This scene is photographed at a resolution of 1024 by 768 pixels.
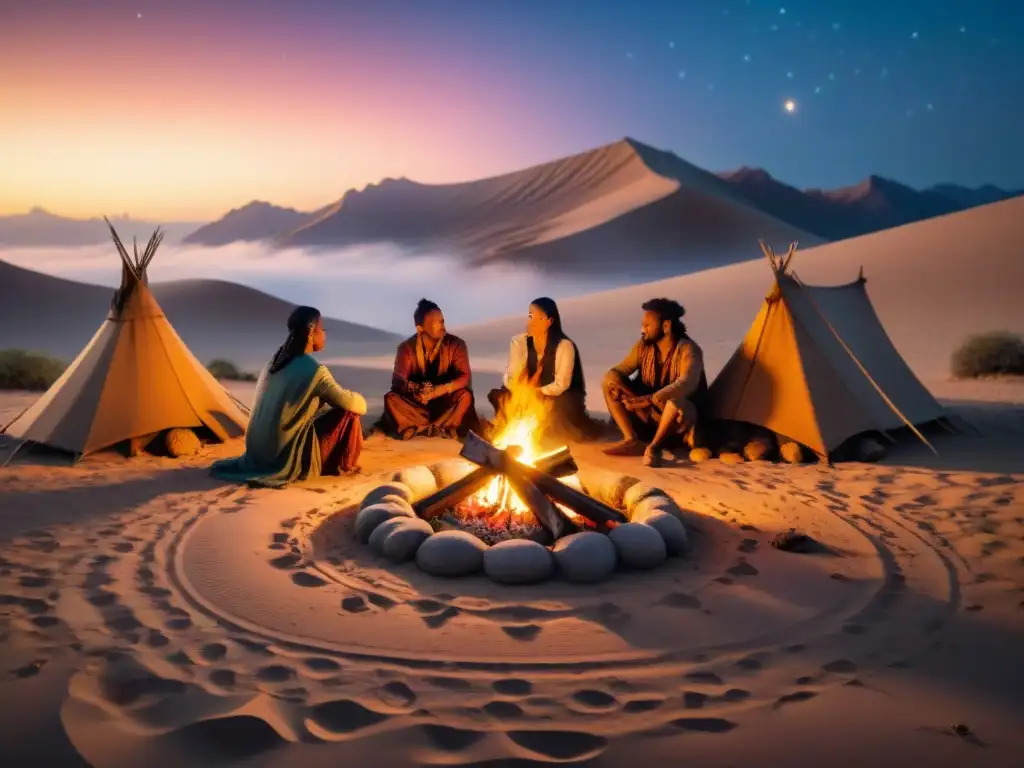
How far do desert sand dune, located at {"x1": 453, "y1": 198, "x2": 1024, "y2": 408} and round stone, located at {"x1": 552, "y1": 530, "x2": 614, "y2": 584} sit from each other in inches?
315

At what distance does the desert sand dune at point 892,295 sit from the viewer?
14.5m

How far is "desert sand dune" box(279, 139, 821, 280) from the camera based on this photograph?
48562 millimetres

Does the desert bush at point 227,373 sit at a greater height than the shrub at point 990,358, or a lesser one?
lesser

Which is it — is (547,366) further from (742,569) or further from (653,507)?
(742,569)

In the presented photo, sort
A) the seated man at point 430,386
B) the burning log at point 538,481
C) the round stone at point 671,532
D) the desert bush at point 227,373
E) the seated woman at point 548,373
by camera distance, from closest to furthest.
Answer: the round stone at point 671,532 < the burning log at point 538,481 < the seated woman at point 548,373 < the seated man at point 430,386 < the desert bush at point 227,373

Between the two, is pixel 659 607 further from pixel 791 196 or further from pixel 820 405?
pixel 791 196

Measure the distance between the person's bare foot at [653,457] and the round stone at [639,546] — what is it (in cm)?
212

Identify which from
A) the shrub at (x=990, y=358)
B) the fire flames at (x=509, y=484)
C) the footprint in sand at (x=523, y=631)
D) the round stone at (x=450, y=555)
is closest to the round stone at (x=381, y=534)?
the round stone at (x=450, y=555)

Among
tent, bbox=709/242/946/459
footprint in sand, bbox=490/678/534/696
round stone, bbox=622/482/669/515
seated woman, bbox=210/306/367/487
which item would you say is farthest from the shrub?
footprint in sand, bbox=490/678/534/696

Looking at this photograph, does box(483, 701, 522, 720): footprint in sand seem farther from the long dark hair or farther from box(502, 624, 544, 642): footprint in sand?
the long dark hair

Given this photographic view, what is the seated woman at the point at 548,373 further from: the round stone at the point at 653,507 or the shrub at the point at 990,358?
the shrub at the point at 990,358

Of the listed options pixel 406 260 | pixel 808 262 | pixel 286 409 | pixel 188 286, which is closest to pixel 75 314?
pixel 188 286

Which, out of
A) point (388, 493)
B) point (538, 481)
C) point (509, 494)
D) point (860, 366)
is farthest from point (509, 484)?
point (860, 366)

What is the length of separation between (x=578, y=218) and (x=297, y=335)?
4794cm
